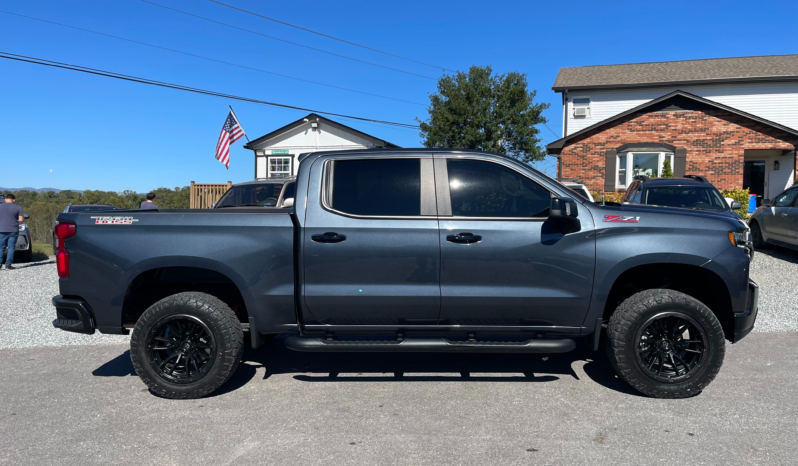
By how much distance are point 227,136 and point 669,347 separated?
58.5 feet

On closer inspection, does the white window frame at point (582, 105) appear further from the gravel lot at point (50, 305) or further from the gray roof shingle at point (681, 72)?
the gravel lot at point (50, 305)

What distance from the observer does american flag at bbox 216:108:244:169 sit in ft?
63.1

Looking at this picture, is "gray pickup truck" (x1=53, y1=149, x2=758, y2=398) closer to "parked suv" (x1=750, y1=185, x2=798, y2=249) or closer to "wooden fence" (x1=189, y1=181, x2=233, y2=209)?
"parked suv" (x1=750, y1=185, x2=798, y2=249)

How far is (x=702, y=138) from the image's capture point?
21.3 meters

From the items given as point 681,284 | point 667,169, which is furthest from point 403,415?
point 667,169

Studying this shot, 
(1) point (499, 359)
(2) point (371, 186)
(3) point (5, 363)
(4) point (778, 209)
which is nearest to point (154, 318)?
(2) point (371, 186)

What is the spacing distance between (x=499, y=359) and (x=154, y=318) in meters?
3.20

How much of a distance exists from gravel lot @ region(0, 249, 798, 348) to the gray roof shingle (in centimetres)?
1596

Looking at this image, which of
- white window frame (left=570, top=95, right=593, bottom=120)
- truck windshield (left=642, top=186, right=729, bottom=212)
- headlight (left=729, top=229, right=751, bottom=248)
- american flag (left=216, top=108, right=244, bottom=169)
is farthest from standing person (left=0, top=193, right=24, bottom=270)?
white window frame (left=570, top=95, right=593, bottom=120)

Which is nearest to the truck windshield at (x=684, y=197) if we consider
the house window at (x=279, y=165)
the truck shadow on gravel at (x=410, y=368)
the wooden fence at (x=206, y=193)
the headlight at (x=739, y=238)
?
the truck shadow on gravel at (x=410, y=368)

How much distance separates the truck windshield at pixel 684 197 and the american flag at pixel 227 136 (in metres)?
14.3

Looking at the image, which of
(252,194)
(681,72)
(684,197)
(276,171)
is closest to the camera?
(252,194)

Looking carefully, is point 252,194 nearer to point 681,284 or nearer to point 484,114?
point 681,284

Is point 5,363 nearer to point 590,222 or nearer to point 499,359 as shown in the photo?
point 499,359
